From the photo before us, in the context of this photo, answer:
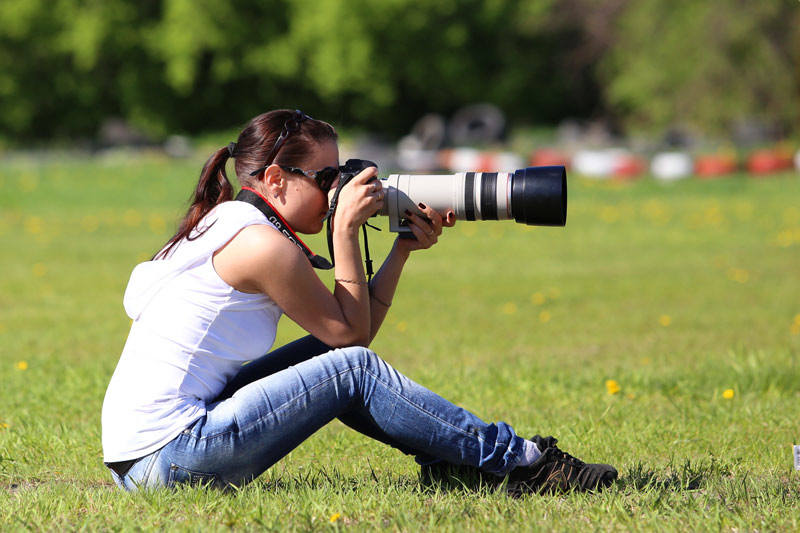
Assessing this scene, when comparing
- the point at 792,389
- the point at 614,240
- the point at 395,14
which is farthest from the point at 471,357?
the point at 395,14

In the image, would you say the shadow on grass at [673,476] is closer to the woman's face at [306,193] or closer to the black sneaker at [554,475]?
the black sneaker at [554,475]

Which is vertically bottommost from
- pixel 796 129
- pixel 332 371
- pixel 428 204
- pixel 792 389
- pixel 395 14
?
pixel 792 389

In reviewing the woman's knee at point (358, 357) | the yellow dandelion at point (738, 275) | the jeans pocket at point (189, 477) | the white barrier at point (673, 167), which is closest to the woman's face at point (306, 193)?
the woman's knee at point (358, 357)

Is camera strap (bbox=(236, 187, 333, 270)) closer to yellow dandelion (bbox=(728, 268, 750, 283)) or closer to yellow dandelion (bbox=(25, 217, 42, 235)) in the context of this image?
yellow dandelion (bbox=(728, 268, 750, 283))

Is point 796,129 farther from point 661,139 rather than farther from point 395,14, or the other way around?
point 395,14

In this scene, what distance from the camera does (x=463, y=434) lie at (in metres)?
3.08

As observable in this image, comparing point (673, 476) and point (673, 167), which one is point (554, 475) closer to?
point (673, 476)

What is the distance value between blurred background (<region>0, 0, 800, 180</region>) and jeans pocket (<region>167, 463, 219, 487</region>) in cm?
2423

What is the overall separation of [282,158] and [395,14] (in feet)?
119

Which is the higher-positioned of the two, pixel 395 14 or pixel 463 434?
pixel 395 14

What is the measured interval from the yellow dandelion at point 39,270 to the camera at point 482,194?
7860 mm

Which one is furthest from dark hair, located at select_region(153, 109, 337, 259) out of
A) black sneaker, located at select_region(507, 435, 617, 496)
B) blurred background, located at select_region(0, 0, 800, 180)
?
blurred background, located at select_region(0, 0, 800, 180)

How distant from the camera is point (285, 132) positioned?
3129 mm

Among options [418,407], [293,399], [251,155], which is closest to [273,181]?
[251,155]
